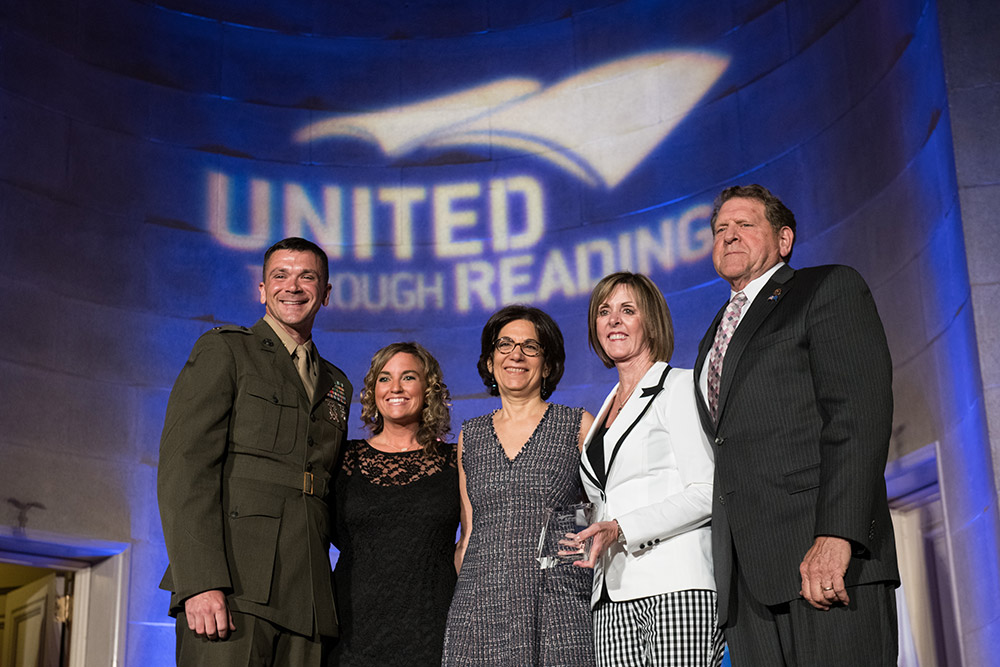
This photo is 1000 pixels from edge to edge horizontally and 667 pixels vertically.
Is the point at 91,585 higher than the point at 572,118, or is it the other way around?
the point at 572,118

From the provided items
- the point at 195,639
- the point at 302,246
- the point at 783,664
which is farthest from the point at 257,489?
the point at 783,664

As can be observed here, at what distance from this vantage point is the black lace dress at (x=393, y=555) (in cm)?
292

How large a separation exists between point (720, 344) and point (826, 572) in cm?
60

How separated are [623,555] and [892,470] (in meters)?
2.17

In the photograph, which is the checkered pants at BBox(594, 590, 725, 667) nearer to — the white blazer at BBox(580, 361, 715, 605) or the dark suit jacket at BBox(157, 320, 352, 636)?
the white blazer at BBox(580, 361, 715, 605)

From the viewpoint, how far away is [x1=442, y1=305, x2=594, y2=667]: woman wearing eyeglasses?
2691 mm

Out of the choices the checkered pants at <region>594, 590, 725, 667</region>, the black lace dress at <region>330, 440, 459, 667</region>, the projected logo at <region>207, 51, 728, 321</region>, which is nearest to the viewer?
the checkered pants at <region>594, 590, 725, 667</region>

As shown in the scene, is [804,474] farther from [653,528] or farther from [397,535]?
[397,535]

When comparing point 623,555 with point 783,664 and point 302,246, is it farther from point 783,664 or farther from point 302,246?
point 302,246

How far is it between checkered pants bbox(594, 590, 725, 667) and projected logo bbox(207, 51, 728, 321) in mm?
3272

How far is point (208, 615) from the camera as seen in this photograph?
246cm

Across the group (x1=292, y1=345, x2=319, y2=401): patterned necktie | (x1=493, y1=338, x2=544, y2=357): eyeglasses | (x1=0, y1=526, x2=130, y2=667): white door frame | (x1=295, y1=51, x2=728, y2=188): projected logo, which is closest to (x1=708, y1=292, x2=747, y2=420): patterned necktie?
(x1=493, y1=338, x2=544, y2=357): eyeglasses

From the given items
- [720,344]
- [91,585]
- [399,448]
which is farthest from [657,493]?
[91,585]

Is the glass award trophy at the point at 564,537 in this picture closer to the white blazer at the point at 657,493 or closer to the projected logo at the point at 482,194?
the white blazer at the point at 657,493
